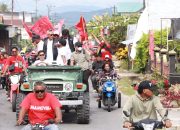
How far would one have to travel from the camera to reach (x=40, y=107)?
8.71m

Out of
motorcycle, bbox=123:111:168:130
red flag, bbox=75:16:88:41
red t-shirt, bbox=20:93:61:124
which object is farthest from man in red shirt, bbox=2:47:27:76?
motorcycle, bbox=123:111:168:130

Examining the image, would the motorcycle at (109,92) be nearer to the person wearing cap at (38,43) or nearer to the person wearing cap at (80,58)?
the person wearing cap at (80,58)

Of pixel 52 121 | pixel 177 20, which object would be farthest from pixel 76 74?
pixel 177 20

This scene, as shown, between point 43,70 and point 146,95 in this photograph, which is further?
point 43,70

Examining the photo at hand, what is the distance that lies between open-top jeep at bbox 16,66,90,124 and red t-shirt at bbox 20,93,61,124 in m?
5.11

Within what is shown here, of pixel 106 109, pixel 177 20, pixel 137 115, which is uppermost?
pixel 177 20

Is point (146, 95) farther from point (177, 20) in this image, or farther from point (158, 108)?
point (177, 20)

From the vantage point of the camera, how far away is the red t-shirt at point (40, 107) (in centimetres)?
872

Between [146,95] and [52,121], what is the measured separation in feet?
4.76

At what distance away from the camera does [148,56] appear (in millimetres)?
32875

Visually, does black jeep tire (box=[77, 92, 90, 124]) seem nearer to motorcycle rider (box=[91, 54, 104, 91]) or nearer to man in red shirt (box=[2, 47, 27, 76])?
man in red shirt (box=[2, 47, 27, 76])

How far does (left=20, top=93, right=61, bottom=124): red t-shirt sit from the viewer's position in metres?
8.72

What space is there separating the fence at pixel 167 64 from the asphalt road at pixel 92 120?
6796 mm

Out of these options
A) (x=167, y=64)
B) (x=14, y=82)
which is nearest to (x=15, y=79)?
(x=14, y=82)
